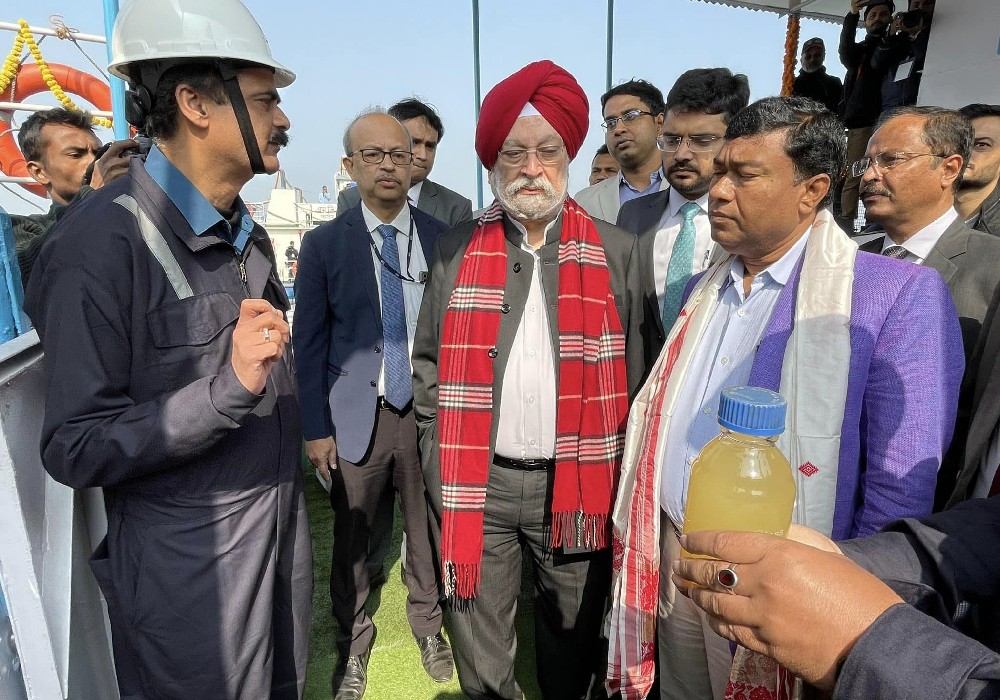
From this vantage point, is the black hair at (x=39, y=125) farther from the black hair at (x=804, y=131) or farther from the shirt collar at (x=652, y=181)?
the black hair at (x=804, y=131)

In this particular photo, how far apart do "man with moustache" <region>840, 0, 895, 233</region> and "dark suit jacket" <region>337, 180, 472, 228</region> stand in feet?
15.7

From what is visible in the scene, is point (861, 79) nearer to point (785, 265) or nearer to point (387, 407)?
point (785, 265)

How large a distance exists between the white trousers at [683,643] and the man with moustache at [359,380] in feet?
4.08

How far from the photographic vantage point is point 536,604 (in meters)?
2.26

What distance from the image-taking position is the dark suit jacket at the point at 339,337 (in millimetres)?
2514

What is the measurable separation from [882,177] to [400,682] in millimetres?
3182

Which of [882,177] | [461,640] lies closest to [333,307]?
[461,640]

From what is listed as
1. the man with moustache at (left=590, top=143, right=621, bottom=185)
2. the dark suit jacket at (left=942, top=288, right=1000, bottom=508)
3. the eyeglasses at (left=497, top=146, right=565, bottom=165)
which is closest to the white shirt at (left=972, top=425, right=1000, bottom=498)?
the dark suit jacket at (left=942, top=288, right=1000, bottom=508)

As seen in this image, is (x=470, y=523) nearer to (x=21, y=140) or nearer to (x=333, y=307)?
(x=333, y=307)

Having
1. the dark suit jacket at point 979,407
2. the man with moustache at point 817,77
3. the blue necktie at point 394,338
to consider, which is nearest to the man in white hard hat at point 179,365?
the blue necktie at point 394,338

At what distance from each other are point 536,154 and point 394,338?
1.05 metres

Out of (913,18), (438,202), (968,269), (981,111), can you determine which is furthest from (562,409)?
(913,18)

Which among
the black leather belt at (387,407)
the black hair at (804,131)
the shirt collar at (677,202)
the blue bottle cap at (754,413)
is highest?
the black hair at (804,131)

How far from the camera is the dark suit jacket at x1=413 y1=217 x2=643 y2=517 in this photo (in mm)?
2088
